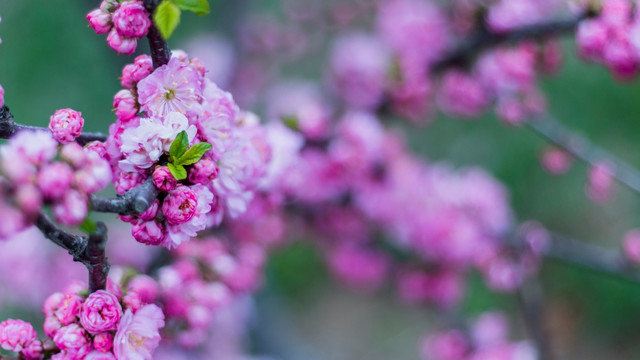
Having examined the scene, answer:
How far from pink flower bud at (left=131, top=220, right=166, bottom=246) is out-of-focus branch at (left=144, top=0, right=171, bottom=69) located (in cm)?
25

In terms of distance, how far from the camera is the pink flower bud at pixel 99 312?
846mm

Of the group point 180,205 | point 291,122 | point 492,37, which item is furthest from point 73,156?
point 492,37

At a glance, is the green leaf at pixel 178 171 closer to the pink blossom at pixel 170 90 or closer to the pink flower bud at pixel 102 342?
the pink blossom at pixel 170 90

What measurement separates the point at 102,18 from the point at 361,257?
179cm

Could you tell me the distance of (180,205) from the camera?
2.71ft

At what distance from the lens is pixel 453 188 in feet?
7.52

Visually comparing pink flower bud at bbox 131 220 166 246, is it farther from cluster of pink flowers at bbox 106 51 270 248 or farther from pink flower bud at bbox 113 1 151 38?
pink flower bud at bbox 113 1 151 38

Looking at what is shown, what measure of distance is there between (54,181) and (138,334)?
1.06 ft

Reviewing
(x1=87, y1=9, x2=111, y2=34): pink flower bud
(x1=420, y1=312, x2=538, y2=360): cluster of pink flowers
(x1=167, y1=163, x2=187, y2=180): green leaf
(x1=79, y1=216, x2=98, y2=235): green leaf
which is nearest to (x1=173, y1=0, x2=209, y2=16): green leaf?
(x1=87, y1=9, x2=111, y2=34): pink flower bud

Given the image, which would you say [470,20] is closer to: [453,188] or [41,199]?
[453,188]

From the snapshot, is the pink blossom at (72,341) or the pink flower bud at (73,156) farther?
the pink blossom at (72,341)

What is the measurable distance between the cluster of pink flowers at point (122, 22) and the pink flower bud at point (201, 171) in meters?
0.21

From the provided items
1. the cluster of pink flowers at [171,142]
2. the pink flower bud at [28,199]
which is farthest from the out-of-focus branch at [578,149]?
the pink flower bud at [28,199]

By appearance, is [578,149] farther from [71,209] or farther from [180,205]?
[71,209]
